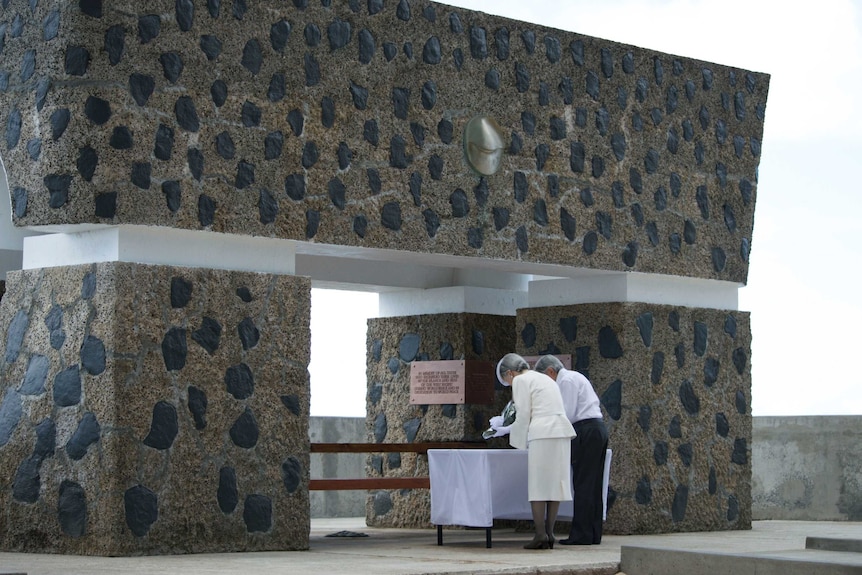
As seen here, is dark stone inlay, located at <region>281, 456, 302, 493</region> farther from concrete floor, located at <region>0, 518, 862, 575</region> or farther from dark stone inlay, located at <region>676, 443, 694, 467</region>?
dark stone inlay, located at <region>676, 443, 694, 467</region>

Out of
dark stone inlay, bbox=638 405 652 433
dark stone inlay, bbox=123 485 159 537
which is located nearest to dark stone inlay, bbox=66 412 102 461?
dark stone inlay, bbox=123 485 159 537

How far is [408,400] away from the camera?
47.0ft

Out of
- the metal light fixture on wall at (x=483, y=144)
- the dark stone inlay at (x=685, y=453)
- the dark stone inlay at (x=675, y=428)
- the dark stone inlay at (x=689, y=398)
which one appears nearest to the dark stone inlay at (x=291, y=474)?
the metal light fixture on wall at (x=483, y=144)

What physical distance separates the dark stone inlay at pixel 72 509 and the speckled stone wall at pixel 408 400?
15.2 feet

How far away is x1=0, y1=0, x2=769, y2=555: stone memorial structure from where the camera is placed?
9992mm

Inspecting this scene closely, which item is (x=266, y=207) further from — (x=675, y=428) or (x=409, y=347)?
(x=675, y=428)

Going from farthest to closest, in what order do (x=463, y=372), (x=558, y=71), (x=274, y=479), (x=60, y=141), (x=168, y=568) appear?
(x=463, y=372) → (x=558, y=71) → (x=274, y=479) → (x=60, y=141) → (x=168, y=568)

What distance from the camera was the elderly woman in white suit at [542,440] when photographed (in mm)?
10922

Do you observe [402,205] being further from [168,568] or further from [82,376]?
[168,568]

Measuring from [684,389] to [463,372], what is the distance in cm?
202

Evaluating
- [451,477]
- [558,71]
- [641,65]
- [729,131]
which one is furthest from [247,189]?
[729,131]

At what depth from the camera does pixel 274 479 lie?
10.7 metres

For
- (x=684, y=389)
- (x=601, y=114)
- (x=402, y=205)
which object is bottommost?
(x=684, y=389)

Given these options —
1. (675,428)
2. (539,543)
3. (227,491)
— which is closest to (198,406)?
(227,491)
